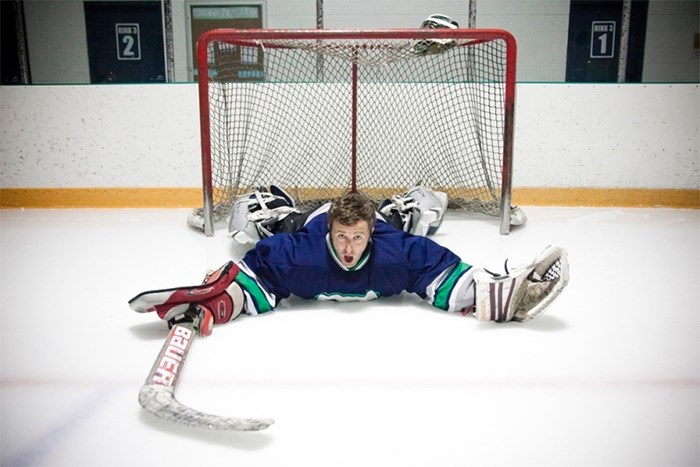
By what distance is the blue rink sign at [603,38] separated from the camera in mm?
5215

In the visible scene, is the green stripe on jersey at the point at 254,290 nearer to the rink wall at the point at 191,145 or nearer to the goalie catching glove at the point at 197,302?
the goalie catching glove at the point at 197,302

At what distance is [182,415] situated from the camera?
3.72ft

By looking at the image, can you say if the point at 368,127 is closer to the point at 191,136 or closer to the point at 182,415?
the point at 191,136

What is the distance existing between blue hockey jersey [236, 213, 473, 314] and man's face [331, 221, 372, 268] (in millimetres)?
54

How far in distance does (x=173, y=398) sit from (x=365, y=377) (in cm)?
41

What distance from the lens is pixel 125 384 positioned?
1.32 m

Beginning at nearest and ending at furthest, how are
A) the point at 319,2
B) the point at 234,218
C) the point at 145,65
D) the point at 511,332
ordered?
the point at 511,332 → the point at 234,218 → the point at 319,2 → the point at 145,65

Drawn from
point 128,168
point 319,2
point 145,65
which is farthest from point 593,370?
point 145,65

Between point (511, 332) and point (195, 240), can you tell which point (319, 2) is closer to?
point (195, 240)

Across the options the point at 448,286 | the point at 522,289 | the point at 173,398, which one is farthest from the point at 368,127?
the point at 173,398

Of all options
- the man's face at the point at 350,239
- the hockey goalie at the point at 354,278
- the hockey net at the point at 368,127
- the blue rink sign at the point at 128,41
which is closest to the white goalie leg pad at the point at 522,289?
the hockey goalie at the point at 354,278

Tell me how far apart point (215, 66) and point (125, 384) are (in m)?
1.95

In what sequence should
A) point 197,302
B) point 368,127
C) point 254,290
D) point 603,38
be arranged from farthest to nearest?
point 603,38 → point 368,127 → point 254,290 → point 197,302

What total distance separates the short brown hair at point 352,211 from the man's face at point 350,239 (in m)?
0.01
